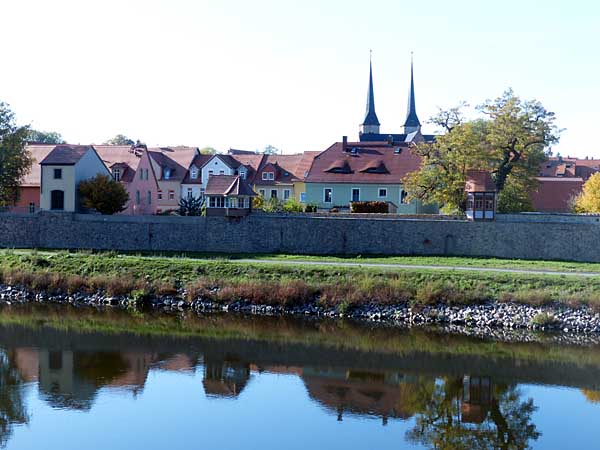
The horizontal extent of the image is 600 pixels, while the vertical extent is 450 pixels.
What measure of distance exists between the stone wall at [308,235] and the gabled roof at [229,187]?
4.68ft

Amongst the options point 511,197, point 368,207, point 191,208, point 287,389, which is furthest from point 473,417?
point 191,208

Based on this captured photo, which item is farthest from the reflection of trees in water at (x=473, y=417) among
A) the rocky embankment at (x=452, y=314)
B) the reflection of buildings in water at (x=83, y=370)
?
the reflection of buildings in water at (x=83, y=370)

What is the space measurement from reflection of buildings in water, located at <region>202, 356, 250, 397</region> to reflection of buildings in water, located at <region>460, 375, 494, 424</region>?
21.0ft

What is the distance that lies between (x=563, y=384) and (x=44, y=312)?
67.3 ft

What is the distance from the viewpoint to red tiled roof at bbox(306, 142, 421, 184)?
5691 centimetres

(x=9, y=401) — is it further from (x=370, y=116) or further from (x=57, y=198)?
(x=370, y=116)

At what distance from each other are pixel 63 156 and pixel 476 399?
33.2 metres

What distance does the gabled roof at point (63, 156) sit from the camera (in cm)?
4822

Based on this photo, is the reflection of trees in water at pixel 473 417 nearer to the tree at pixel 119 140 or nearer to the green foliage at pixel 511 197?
the green foliage at pixel 511 197

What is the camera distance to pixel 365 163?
5812 cm

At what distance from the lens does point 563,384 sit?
2439 centimetres

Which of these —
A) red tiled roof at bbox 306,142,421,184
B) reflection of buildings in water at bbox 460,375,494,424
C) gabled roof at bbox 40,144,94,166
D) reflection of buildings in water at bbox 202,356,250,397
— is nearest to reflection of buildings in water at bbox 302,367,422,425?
reflection of buildings in water at bbox 460,375,494,424

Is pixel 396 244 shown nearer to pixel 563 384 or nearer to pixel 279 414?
pixel 563 384

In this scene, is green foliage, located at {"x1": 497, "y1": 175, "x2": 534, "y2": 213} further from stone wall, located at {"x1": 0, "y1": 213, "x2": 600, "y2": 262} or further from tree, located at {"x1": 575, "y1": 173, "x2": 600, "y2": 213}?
tree, located at {"x1": 575, "y1": 173, "x2": 600, "y2": 213}
